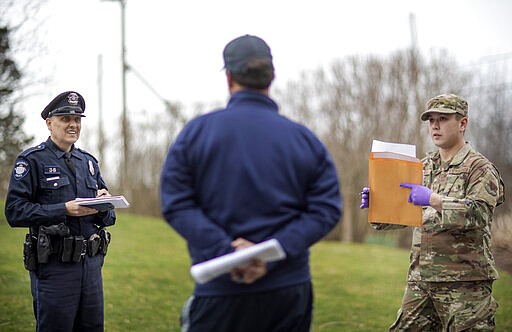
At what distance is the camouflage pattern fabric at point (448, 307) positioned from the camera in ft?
11.7

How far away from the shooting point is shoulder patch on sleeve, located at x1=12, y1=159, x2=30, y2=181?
3.75 meters

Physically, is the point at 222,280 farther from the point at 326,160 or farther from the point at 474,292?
the point at 474,292

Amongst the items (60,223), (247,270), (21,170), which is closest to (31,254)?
(60,223)

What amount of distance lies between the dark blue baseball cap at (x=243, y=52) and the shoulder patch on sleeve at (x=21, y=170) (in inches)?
73.0

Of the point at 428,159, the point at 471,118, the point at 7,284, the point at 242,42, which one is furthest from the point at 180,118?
the point at 242,42

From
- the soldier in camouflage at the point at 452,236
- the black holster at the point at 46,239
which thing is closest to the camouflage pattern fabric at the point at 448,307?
the soldier in camouflage at the point at 452,236

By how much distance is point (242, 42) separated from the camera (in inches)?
97.9

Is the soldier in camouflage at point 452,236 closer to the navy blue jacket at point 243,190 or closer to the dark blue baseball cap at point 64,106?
the navy blue jacket at point 243,190

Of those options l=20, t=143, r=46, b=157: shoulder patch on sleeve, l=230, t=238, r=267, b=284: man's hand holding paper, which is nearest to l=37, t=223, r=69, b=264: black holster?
l=20, t=143, r=46, b=157: shoulder patch on sleeve

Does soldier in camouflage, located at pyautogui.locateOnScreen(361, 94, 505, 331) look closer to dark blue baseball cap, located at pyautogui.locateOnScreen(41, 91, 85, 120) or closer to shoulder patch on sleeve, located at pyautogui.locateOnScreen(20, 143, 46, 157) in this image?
dark blue baseball cap, located at pyautogui.locateOnScreen(41, 91, 85, 120)

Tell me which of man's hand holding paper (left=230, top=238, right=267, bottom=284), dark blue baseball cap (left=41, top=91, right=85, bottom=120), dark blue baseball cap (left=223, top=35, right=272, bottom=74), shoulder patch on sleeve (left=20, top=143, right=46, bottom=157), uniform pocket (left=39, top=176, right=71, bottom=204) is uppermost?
dark blue baseball cap (left=223, top=35, right=272, bottom=74)

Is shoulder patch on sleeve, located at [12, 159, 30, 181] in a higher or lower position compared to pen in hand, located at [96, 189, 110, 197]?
higher

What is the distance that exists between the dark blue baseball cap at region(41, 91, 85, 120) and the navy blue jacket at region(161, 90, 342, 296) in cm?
184

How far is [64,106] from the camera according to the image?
4000 mm
